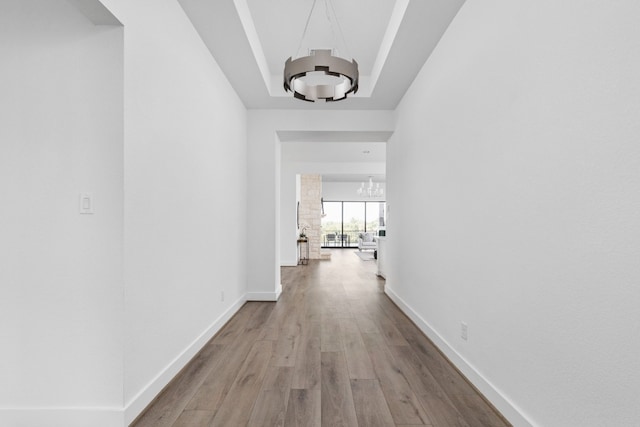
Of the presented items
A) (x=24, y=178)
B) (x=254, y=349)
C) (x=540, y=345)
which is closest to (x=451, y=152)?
(x=540, y=345)

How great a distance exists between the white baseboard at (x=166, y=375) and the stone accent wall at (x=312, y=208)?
640cm

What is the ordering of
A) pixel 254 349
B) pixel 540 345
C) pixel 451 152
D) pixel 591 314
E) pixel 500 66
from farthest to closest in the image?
1. pixel 254 349
2. pixel 451 152
3. pixel 500 66
4. pixel 540 345
5. pixel 591 314

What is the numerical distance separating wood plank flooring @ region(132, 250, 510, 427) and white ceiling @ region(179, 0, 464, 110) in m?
2.72

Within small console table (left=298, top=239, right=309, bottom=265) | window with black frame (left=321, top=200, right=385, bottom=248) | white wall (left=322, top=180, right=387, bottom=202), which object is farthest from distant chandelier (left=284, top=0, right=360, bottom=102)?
window with black frame (left=321, top=200, right=385, bottom=248)

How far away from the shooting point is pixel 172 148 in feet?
7.67

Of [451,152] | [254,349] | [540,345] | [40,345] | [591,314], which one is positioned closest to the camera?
[591,314]

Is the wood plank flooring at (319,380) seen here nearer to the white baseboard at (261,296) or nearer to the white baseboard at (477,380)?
the white baseboard at (477,380)

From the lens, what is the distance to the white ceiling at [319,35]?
8.47ft

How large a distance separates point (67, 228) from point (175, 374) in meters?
1.27

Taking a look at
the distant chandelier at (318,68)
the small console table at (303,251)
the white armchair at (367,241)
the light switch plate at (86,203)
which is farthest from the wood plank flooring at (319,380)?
the white armchair at (367,241)

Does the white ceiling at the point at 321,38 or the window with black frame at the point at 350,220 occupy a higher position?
the white ceiling at the point at 321,38

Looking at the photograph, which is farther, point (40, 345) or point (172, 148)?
point (172, 148)

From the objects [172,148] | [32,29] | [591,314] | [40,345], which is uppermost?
[32,29]

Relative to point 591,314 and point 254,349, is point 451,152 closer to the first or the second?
point 591,314
